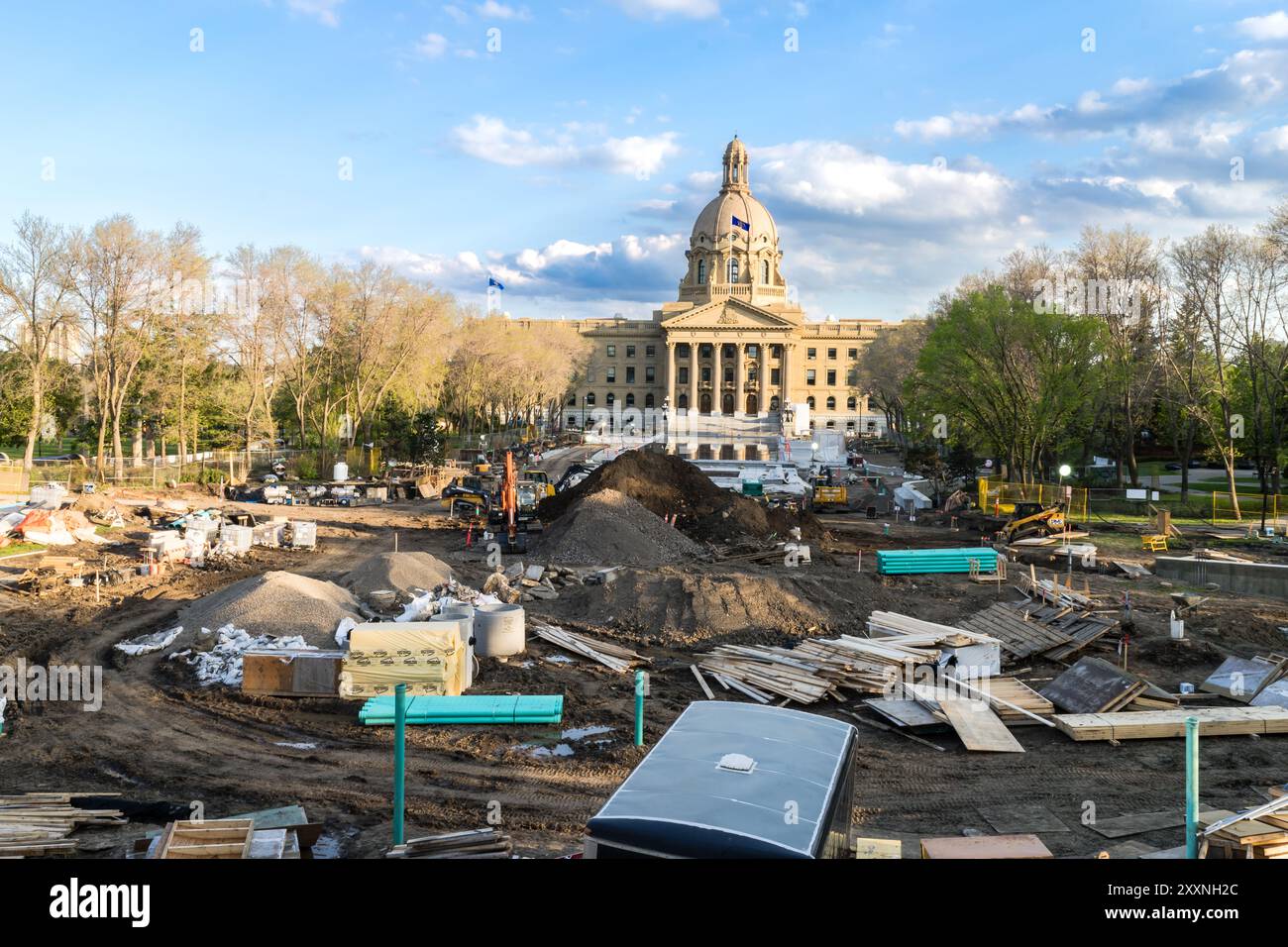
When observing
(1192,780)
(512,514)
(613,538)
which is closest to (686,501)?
(512,514)

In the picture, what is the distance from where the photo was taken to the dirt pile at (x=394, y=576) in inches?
934

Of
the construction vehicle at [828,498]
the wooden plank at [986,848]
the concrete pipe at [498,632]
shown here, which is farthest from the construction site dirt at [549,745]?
the construction vehicle at [828,498]

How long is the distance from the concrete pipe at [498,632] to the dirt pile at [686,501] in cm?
1726

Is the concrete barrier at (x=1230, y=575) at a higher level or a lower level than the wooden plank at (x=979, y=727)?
higher

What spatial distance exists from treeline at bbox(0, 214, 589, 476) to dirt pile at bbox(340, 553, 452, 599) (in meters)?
31.1

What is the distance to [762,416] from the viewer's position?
119 metres

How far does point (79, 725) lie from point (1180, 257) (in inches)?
1936

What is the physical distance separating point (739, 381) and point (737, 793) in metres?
131

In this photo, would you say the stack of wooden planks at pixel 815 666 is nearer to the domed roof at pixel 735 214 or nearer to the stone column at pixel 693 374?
the stone column at pixel 693 374

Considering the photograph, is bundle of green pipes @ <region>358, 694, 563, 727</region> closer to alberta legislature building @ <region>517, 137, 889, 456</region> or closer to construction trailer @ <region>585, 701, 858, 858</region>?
construction trailer @ <region>585, 701, 858, 858</region>

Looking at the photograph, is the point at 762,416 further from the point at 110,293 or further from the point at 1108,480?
the point at 110,293

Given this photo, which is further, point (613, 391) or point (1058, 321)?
point (613, 391)

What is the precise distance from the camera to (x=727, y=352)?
14150cm
